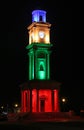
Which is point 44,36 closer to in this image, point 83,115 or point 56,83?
point 56,83

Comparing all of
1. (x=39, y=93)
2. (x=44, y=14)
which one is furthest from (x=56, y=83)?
(x=44, y=14)

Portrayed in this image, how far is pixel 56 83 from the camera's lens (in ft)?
223

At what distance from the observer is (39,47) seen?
68.8m

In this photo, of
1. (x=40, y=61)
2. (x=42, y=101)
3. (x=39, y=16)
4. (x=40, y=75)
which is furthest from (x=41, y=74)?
(x=39, y=16)

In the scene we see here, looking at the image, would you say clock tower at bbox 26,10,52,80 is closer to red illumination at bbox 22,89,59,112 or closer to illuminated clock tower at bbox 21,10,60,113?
illuminated clock tower at bbox 21,10,60,113

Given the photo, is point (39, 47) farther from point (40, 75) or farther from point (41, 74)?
point (40, 75)

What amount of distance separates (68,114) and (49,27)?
56.1ft

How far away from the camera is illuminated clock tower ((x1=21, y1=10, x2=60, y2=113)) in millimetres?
67250

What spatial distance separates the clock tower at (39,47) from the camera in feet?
226

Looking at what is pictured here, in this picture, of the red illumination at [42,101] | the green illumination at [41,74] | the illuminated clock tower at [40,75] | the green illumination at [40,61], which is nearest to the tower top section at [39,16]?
the illuminated clock tower at [40,75]

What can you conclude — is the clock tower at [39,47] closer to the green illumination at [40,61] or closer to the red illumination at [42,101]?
the green illumination at [40,61]

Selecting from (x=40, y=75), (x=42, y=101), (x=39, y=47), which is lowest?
(x=42, y=101)

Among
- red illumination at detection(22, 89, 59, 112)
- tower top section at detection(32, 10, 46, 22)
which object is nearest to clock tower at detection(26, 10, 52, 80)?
tower top section at detection(32, 10, 46, 22)

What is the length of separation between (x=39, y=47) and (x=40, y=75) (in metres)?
5.12
